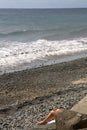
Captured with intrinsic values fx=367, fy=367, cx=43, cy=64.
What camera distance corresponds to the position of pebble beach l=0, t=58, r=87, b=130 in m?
9.91

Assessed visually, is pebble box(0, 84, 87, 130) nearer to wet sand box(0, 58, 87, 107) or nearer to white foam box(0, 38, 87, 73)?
wet sand box(0, 58, 87, 107)

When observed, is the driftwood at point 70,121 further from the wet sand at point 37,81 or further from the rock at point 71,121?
the wet sand at point 37,81

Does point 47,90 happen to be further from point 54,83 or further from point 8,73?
point 8,73

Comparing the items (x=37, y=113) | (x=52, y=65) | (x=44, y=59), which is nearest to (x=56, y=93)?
(x=37, y=113)

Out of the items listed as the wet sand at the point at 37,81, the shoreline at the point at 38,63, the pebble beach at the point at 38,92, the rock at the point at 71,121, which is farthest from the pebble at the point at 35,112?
the shoreline at the point at 38,63

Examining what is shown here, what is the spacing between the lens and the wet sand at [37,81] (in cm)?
1308

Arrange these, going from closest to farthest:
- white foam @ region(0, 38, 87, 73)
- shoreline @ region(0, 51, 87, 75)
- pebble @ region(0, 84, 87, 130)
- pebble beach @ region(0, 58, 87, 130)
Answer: pebble @ region(0, 84, 87, 130), pebble beach @ region(0, 58, 87, 130), shoreline @ region(0, 51, 87, 75), white foam @ region(0, 38, 87, 73)

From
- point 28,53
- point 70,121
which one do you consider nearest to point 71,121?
point 70,121

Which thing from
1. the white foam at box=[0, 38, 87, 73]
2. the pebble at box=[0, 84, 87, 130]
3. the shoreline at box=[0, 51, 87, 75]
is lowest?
the pebble at box=[0, 84, 87, 130]

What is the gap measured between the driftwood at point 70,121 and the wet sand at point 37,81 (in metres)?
7.36

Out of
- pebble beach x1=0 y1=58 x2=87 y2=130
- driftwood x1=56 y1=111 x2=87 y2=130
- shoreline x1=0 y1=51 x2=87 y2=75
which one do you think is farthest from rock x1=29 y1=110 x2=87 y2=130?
shoreline x1=0 y1=51 x2=87 y2=75

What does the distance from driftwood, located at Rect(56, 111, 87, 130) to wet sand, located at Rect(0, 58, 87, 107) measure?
24.1 ft

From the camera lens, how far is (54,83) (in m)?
14.9

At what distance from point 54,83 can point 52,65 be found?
4.10 meters
